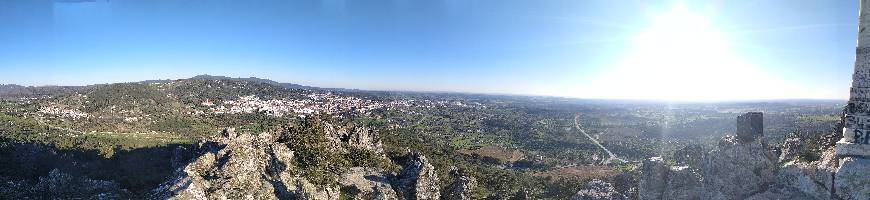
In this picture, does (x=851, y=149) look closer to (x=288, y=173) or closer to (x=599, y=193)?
(x=599, y=193)

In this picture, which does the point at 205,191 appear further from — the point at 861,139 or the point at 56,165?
the point at 56,165

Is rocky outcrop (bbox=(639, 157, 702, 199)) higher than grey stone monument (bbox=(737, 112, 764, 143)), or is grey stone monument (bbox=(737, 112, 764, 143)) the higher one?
grey stone monument (bbox=(737, 112, 764, 143))

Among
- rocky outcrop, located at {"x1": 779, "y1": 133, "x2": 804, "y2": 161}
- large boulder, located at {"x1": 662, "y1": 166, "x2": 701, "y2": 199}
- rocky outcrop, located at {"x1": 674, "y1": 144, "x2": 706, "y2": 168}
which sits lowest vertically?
large boulder, located at {"x1": 662, "y1": 166, "x2": 701, "y2": 199}

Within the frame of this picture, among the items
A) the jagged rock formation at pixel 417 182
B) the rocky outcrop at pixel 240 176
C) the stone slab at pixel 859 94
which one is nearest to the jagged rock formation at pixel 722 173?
the stone slab at pixel 859 94

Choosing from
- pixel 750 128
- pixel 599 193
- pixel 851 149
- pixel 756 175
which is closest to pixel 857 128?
pixel 851 149

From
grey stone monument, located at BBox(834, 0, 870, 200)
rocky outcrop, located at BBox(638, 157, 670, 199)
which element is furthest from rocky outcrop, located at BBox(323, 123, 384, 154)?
grey stone monument, located at BBox(834, 0, 870, 200)

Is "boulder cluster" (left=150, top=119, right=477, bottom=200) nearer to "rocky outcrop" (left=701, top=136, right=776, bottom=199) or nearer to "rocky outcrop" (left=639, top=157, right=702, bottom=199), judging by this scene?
"rocky outcrop" (left=639, top=157, right=702, bottom=199)

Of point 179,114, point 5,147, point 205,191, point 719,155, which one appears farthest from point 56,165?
point 719,155
